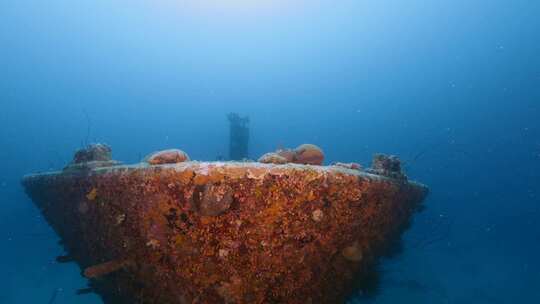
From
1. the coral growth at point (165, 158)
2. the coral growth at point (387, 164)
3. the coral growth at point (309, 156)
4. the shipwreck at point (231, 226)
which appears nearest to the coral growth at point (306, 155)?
the coral growth at point (309, 156)

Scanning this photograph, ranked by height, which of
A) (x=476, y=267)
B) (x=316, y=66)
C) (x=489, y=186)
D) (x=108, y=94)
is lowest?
(x=476, y=267)

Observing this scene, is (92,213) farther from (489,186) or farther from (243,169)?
(489,186)

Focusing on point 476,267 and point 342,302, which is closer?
point 342,302

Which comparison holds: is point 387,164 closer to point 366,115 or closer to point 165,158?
point 165,158

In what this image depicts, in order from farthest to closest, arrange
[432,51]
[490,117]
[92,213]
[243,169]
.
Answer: [432,51]
[490,117]
[92,213]
[243,169]

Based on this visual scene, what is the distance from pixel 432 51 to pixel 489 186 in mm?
48976

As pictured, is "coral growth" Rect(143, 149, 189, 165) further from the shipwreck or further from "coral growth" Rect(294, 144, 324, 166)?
"coral growth" Rect(294, 144, 324, 166)

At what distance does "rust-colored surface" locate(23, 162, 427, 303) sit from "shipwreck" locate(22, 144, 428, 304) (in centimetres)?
1

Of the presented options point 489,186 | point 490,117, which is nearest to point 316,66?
point 490,117

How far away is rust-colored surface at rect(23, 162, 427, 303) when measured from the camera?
10.5ft

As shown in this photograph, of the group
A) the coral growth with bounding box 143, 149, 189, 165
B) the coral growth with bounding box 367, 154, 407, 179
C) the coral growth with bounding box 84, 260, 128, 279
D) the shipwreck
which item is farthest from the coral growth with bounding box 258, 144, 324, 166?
the coral growth with bounding box 84, 260, 128, 279

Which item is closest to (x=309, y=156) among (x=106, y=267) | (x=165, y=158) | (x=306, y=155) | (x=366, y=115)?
(x=306, y=155)

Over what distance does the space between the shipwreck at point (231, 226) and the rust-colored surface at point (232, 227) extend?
1 centimetres

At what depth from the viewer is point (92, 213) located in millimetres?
4395
